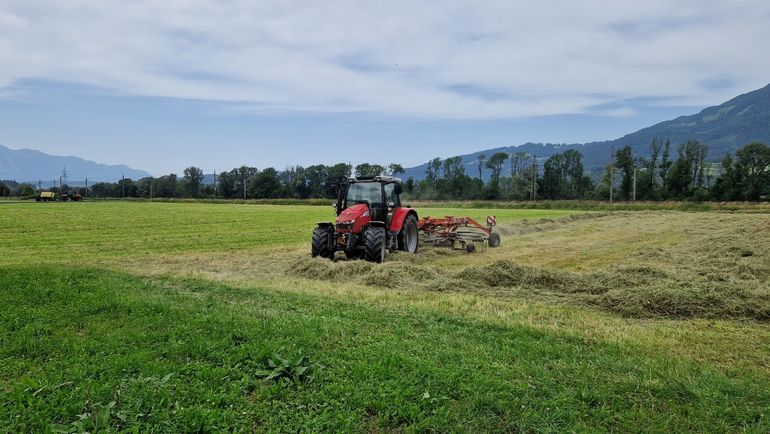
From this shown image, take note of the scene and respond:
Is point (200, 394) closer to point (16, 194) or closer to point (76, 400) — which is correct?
point (76, 400)

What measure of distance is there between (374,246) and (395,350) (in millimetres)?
7232

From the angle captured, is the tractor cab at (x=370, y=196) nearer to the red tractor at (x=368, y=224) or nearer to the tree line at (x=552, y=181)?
the red tractor at (x=368, y=224)

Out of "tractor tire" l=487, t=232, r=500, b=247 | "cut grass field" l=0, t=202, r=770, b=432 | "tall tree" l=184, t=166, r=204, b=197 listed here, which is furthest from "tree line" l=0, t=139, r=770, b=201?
"cut grass field" l=0, t=202, r=770, b=432

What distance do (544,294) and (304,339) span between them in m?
5.36

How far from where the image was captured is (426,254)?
15.3 meters

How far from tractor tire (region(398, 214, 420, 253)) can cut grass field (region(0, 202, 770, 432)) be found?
3.90 metres

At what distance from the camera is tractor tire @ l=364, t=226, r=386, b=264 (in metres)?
12.4

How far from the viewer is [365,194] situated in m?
13.9

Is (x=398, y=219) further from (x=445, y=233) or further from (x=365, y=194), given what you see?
(x=445, y=233)

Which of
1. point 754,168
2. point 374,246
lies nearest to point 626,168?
point 754,168

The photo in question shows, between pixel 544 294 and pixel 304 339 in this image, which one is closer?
pixel 304 339

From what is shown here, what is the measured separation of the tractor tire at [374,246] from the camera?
12.4 meters

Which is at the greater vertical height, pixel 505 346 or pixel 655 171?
pixel 655 171

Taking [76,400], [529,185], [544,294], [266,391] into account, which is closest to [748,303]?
[544,294]
